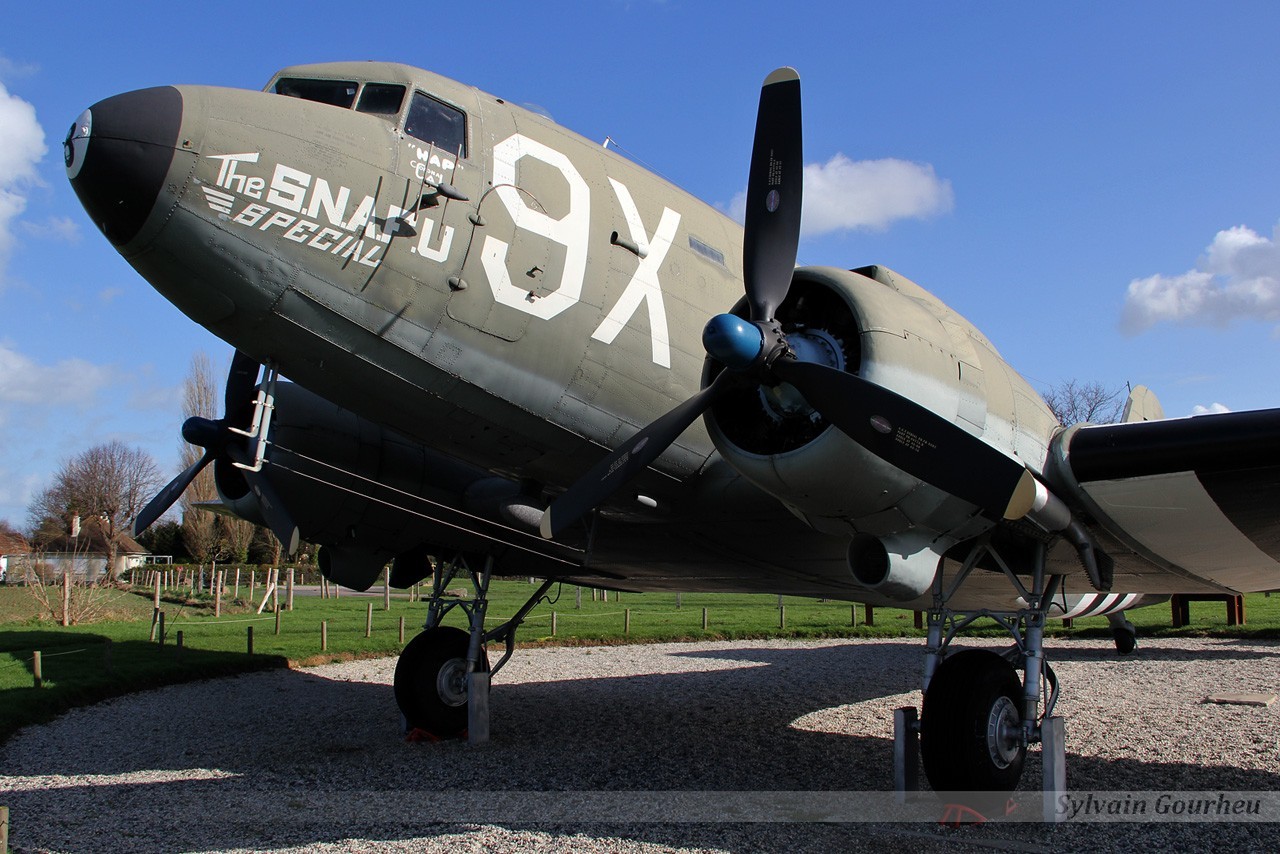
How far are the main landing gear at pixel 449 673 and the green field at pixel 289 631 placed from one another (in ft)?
12.0

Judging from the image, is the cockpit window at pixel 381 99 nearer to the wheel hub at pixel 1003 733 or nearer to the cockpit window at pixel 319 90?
the cockpit window at pixel 319 90

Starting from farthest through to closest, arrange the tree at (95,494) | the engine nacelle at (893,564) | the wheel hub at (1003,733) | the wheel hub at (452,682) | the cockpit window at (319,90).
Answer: the tree at (95,494) → the wheel hub at (452,682) → the wheel hub at (1003,733) → the cockpit window at (319,90) → the engine nacelle at (893,564)

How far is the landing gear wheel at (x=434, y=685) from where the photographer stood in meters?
10.6

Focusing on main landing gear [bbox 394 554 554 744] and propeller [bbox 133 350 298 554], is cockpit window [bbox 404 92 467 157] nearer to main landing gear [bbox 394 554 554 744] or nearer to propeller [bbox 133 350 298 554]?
propeller [bbox 133 350 298 554]

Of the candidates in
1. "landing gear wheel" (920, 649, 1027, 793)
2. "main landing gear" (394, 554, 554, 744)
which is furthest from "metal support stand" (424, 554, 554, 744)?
"landing gear wheel" (920, 649, 1027, 793)

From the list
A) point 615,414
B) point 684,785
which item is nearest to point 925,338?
point 615,414

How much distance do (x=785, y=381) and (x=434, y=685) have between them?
650 centimetres

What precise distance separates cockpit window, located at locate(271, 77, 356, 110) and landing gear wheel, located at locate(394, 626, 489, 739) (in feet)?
20.9

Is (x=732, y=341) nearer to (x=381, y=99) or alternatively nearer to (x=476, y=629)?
(x=381, y=99)

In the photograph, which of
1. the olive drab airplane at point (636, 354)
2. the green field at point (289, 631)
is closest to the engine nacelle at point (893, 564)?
the olive drab airplane at point (636, 354)

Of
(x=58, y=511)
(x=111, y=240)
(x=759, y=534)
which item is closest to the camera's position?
(x=111, y=240)

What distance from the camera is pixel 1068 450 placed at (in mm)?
7309

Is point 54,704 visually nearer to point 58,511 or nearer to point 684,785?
point 684,785

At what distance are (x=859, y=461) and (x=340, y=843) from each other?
177 inches
